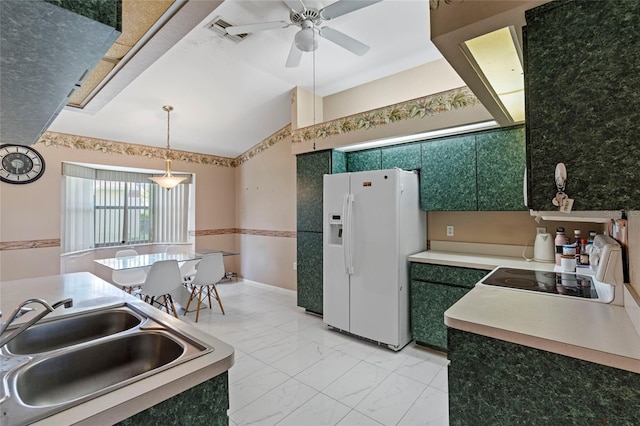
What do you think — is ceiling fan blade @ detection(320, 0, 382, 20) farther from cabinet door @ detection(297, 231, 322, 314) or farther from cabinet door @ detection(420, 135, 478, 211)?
cabinet door @ detection(297, 231, 322, 314)

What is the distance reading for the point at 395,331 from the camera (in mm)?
2822

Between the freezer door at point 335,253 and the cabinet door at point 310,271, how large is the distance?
1.25 ft

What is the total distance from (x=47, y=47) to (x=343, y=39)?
210 centimetres

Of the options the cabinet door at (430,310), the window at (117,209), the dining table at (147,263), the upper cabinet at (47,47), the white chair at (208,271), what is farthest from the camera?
the window at (117,209)

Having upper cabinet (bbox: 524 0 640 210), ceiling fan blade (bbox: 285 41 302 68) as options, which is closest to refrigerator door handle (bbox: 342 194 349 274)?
ceiling fan blade (bbox: 285 41 302 68)

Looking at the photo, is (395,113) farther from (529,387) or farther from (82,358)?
(82,358)

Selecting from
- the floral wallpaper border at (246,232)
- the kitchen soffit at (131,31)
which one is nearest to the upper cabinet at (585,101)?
the kitchen soffit at (131,31)

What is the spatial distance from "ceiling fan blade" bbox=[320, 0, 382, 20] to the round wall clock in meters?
4.17

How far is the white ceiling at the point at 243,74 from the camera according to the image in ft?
8.71

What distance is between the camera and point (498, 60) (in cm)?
131

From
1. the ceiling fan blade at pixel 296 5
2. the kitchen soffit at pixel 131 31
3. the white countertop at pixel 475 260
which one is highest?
the ceiling fan blade at pixel 296 5

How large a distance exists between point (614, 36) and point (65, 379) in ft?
7.10

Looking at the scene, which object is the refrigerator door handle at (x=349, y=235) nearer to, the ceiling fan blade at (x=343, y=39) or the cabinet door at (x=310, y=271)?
the cabinet door at (x=310, y=271)

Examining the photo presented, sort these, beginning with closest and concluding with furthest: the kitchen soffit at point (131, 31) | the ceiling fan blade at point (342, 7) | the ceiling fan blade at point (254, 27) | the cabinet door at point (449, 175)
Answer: the kitchen soffit at point (131, 31) < the ceiling fan blade at point (342, 7) < the ceiling fan blade at point (254, 27) < the cabinet door at point (449, 175)
